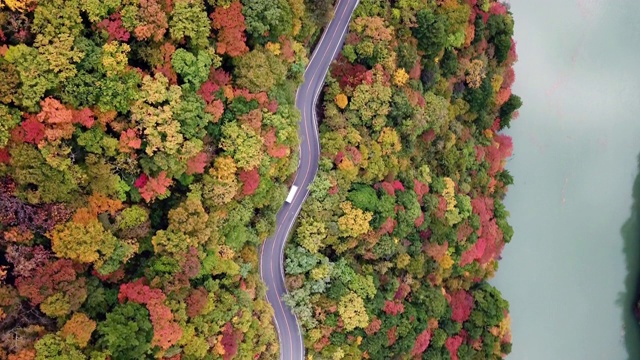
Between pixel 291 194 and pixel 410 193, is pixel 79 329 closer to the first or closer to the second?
pixel 291 194

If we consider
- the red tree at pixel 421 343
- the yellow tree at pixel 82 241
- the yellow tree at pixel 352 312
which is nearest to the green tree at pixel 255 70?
the yellow tree at pixel 82 241

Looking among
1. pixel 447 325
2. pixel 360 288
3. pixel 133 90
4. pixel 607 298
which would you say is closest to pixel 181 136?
pixel 133 90

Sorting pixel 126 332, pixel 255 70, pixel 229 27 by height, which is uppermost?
pixel 229 27

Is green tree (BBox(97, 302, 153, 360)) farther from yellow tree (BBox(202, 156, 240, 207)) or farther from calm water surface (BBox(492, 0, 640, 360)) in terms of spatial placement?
calm water surface (BBox(492, 0, 640, 360))

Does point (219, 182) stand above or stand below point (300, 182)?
below

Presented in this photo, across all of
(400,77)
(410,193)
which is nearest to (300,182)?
(410,193)

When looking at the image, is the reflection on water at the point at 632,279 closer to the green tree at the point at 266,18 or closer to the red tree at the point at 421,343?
the red tree at the point at 421,343

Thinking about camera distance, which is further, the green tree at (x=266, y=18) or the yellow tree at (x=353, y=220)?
the yellow tree at (x=353, y=220)
